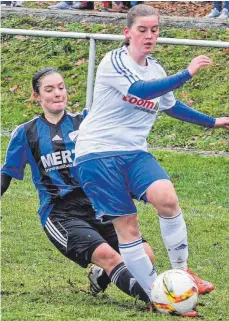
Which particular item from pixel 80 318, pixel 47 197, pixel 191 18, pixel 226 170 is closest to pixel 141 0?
pixel 191 18

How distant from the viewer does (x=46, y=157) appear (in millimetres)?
7574

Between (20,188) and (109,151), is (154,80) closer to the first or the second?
(109,151)

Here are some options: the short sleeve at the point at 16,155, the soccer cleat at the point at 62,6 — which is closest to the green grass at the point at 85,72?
the soccer cleat at the point at 62,6

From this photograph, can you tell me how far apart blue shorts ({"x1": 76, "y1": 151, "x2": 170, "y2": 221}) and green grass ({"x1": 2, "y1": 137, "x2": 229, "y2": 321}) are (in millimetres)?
644

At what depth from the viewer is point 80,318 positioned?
659 cm

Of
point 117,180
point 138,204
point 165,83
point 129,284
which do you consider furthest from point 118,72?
point 138,204

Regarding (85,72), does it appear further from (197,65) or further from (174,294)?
(174,294)

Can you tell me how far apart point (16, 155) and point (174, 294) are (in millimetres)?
1619

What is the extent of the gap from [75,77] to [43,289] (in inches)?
315

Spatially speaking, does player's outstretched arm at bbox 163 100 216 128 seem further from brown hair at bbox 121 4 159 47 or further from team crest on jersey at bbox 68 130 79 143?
brown hair at bbox 121 4 159 47

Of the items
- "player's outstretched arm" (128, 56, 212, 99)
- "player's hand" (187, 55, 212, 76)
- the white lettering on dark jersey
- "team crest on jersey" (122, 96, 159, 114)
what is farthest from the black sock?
"player's hand" (187, 55, 212, 76)

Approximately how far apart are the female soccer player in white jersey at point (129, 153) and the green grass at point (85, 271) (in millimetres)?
475

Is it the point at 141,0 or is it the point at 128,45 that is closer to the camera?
the point at 128,45

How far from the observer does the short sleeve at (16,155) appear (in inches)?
301
